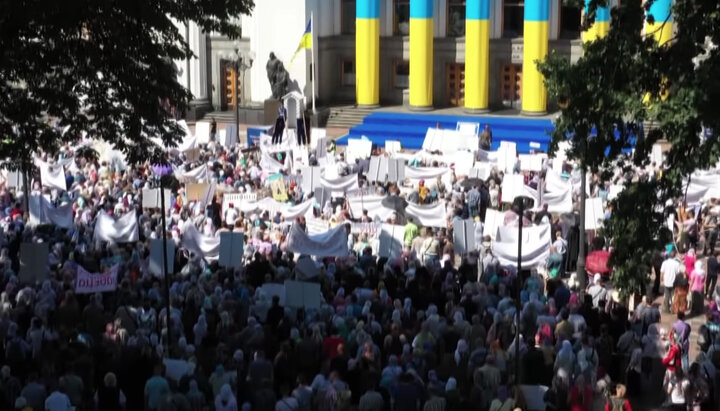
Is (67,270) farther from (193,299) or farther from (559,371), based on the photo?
(559,371)

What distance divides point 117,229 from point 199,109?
23.7 m

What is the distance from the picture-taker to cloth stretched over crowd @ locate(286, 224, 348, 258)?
74.8 feet

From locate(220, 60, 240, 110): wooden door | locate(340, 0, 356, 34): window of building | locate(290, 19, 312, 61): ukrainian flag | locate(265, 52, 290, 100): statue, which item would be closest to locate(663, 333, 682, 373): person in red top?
locate(290, 19, 312, 61): ukrainian flag

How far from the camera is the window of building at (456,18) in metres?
46.2

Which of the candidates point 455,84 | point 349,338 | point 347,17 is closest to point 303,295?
point 349,338

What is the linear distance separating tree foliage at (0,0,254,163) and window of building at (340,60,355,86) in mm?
28439

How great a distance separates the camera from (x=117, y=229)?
81.0 feet

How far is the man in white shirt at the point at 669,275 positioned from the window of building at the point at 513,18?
78.5 ft

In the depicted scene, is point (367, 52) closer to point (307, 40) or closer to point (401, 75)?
point (401, 75)

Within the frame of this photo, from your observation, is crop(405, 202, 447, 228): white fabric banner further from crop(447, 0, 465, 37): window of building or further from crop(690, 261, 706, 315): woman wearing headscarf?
crop(447, 0, 465, 37): window of building

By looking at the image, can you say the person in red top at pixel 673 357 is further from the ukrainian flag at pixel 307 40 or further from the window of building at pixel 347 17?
the window of building at pixel 347 17

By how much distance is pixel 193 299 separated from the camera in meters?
19.2

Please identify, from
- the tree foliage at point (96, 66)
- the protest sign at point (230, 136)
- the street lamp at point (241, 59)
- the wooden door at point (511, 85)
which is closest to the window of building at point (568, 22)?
the wooden door at point (511, 85)

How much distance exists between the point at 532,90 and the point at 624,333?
26115mm
